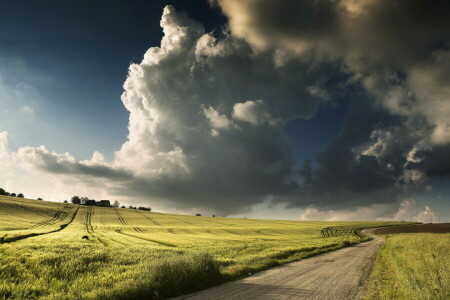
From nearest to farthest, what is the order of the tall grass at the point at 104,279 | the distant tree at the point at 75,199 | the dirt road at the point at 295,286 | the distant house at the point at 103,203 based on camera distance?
the tall grass at the point at 104,279, the dirt road at the point at 295,286, the distant tree at the point at 75,199, the distant house at the point at 103,203

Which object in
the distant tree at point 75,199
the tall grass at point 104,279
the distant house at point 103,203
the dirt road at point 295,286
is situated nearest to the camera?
the tall grass at point 104,279

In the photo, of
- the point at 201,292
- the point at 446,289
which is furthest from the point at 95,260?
the point at 446,289

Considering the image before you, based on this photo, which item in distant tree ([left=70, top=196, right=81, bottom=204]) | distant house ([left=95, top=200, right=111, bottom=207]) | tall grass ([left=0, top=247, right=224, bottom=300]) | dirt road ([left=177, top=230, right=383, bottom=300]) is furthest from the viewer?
distant house ([left=95, top=200, right=111, bottom=207])

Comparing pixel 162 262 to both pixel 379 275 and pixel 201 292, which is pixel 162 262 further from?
pixel 379 275

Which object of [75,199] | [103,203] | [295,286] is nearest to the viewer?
[295,286]

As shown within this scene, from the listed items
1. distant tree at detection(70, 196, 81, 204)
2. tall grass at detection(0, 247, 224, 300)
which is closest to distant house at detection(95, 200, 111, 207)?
distant tree at detection(70, 196, 81, 204)

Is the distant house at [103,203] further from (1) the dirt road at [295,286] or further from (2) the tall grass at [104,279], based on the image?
(1) the dirt road at [295,286]

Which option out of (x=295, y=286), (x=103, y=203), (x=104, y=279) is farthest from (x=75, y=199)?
(x=295, y=286)

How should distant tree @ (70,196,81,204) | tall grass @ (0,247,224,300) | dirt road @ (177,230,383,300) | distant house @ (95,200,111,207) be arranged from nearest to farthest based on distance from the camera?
tall grass @ (0,247,224,300)
dirt road @ (177,230,383,300)
distant tree @ (70,196,81,204)
distant house @ (95,200,111,207)

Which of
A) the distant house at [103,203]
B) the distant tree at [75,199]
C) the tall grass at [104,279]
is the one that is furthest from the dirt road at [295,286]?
the distant tree at [75,199]

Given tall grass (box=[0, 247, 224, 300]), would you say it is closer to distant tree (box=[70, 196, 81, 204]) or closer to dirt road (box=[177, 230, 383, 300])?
dirt road (box=[177, 230, 383, 300])

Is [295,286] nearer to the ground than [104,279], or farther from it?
farther from it

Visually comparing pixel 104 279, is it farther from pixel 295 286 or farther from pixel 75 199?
pixel 75 199

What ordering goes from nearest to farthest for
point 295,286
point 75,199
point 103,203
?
point 295,286
point 75,199
point 103,203
